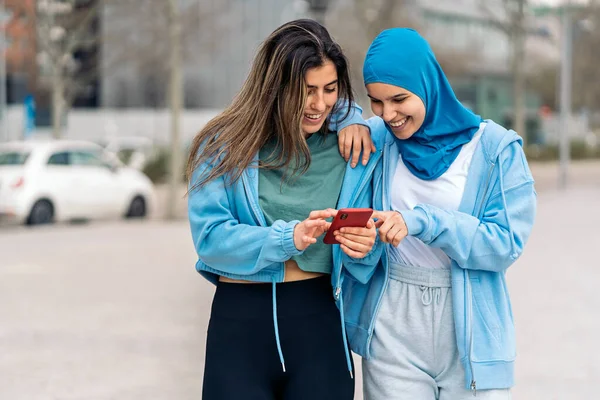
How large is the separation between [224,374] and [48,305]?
6484 mm

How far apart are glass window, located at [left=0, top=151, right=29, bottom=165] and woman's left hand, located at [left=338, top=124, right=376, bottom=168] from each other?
13.9 meters

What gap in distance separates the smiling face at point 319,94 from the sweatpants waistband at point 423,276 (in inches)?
19.9

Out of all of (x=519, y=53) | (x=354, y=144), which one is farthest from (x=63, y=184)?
(x=519, y=53)

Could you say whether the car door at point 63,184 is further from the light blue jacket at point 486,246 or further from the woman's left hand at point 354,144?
the light blue jacket at point 486,246

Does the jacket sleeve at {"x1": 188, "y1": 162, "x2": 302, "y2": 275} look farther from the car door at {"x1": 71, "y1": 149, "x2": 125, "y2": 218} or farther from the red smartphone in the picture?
the car door at {"x1": 71, "y1": 149, "x2": 125, "y2": 218}

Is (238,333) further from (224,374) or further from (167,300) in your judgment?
(167,300)

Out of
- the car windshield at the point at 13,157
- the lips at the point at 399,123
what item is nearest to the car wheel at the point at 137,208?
the car windshield at the point at 13,157

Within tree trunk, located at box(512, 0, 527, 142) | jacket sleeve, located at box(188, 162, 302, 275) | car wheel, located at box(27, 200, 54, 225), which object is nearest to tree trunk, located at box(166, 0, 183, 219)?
car wheel, located at box(27, 200, 54, 225)

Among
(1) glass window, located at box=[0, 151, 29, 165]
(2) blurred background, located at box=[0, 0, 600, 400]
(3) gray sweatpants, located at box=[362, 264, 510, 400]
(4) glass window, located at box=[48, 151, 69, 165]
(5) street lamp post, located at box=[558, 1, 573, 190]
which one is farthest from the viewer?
(5) street lamp post, located at box=[558, 1, 573, 190]

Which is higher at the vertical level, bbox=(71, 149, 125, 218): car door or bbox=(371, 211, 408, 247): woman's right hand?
bbox=(371, 211, 408, 247): woman's right hand

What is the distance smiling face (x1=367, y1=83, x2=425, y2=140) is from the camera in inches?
106

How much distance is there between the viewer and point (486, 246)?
8.80 ft

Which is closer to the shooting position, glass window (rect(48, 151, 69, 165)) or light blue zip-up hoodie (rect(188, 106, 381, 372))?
light blue zip-up hoodie (rect(188, 106, 381, 372))

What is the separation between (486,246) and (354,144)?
1.58 feet
